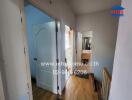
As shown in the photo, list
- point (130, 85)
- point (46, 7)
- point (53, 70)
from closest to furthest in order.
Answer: point (130, 85), point (46, 7), point (53, 70)

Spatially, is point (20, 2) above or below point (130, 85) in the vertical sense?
above

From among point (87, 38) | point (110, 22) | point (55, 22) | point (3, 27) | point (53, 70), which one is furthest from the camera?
point (87, 38)

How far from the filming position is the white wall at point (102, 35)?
3.33 metres

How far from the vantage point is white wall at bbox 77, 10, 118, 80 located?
10.9 ft

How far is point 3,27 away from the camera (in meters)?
0.80

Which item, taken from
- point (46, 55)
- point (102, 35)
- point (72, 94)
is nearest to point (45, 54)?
point (46, 55)

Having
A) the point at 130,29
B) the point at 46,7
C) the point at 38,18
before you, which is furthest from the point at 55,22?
the point at 130,29

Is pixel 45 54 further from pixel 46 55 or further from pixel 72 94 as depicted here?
pixel 72 94

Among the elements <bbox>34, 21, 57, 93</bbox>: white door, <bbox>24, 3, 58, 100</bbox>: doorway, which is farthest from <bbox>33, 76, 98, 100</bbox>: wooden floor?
<bbox>34, 21, 57, 93</bbox>: white door

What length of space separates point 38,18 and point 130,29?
258 cm

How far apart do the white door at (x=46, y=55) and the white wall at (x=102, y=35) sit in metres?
2.11

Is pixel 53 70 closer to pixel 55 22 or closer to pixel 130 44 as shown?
pixel 55 22

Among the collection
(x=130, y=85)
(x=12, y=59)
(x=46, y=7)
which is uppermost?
(x=46, y=7)

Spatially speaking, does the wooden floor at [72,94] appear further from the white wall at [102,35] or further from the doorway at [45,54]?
the white wall at [102,35]
